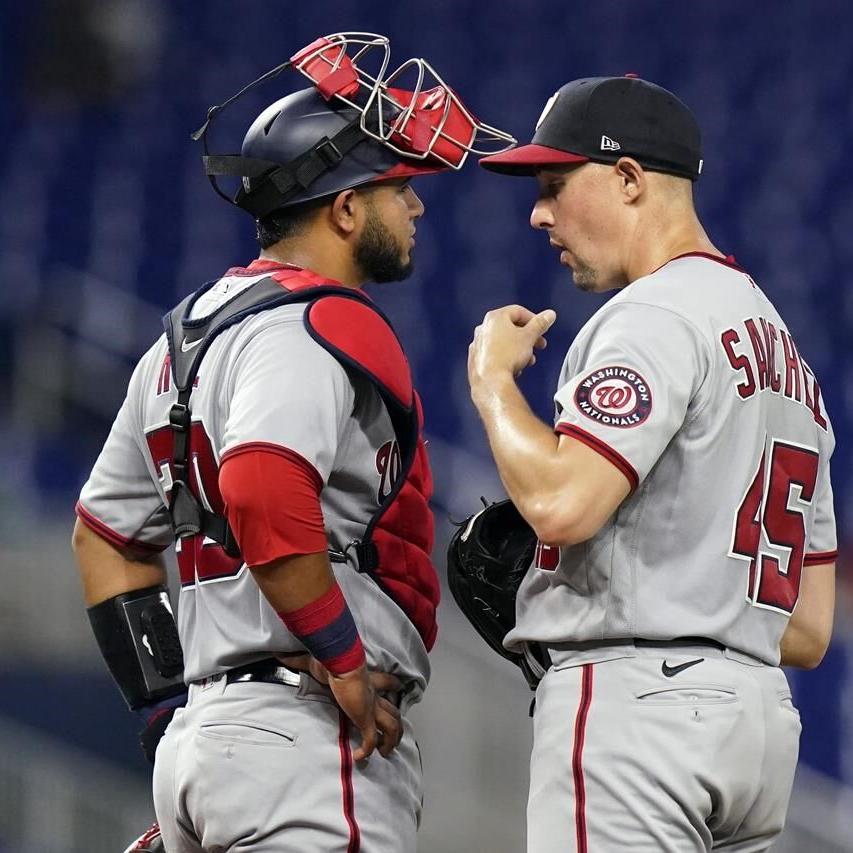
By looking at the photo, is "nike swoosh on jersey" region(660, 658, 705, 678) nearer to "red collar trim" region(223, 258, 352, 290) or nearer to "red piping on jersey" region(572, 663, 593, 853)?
"red piping on jersey" region(572, 663, 593, 853)

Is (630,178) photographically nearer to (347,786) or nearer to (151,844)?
(347,786)

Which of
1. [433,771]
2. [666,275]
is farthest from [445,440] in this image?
[666,275]

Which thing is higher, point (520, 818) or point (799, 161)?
point (799, 161)

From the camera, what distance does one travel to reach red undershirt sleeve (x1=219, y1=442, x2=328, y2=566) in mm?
1969

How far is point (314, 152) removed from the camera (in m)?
2.27

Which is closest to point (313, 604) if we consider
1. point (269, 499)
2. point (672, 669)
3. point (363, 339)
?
point (269, 499)

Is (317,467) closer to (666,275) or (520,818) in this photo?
(666,275)

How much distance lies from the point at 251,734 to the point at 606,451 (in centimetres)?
68

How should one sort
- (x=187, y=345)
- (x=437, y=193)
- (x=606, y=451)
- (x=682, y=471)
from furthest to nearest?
1. (x=437, y=193)
2. (x=187, y=345)
3. (x=682, y=471)
4. (x=606, y=451)

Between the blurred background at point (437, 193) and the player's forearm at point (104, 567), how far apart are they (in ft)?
8.88

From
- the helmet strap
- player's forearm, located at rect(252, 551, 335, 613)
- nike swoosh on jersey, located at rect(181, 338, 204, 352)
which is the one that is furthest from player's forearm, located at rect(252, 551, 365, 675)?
the helmet strap

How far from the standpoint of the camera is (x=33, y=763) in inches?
177

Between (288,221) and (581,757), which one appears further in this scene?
(288,221)

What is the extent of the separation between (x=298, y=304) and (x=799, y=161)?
487 centimetres
